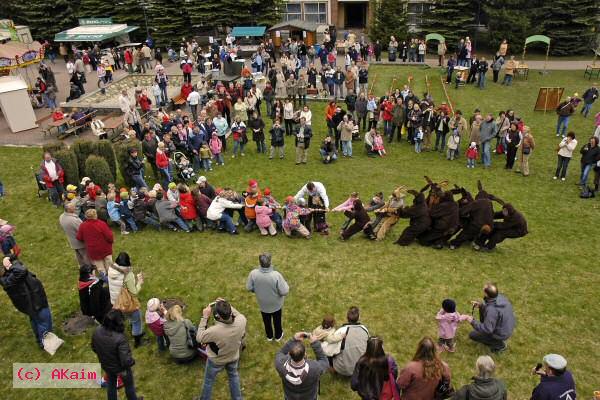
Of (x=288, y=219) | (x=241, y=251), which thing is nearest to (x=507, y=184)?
(x=288, y=219)

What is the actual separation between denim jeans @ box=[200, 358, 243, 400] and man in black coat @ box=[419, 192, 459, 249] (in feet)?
19.9

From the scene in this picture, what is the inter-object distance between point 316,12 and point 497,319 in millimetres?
36504

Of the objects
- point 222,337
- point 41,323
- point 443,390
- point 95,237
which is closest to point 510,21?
point 95,237

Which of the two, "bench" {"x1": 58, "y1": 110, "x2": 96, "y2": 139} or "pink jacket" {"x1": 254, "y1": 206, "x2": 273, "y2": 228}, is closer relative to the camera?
"pink jacket" {"x1": 254, "y1": 206, "x2": 273, "y2": 228}

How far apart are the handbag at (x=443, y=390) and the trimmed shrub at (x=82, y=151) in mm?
12320

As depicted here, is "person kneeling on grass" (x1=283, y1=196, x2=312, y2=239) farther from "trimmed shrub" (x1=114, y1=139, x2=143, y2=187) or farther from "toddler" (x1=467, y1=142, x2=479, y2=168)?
"toddler" (x1=467, y1=142, x2=479, y2=168)

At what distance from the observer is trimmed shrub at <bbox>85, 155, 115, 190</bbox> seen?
13773 mm

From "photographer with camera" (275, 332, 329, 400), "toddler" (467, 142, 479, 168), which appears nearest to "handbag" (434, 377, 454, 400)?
"photographer with camera" (275, 332, 329, 400)

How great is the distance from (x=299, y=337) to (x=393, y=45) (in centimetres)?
2700

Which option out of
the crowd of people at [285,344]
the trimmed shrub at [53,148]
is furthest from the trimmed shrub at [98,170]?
the crowd of people at [285,344]

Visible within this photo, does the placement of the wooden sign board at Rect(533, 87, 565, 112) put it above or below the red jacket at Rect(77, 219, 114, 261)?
below

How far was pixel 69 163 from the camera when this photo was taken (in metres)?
13.9

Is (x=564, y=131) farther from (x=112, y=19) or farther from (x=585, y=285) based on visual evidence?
(x=112, y=19)

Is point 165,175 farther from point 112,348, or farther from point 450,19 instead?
point 450,19
